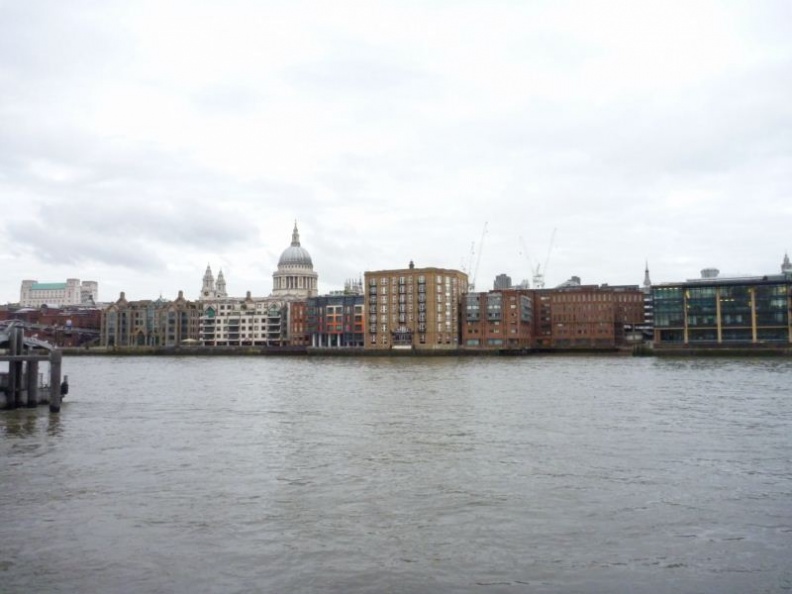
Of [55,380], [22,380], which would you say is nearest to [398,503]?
[55,380]

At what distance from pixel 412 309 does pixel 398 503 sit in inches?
6119

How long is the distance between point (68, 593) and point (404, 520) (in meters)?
7.95

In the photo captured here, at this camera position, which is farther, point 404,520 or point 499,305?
point 499,305

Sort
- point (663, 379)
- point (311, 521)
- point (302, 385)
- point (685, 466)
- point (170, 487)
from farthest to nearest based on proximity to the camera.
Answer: point (663, 379)
point (302, 385)
point (685, 466)
point (170, 487)
point (311, 521)

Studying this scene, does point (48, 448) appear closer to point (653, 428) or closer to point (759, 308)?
point (653, 428)

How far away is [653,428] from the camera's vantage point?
3603cm

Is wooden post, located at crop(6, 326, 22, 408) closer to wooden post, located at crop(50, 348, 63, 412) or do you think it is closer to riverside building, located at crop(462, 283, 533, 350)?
wooden post, located at crop(50, 348, 63, 412)

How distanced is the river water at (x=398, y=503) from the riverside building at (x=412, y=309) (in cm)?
13211

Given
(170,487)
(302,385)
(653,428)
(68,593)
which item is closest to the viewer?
(68,593)

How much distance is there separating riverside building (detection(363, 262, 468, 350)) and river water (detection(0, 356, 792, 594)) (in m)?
132

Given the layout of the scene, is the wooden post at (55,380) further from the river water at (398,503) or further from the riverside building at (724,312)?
the riverside building at (724,312)

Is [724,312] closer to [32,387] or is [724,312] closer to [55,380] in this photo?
[32,387]

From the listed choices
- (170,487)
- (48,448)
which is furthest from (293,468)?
(48,448)

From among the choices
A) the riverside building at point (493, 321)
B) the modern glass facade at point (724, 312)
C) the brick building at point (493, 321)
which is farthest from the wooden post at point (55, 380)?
the brick building at point (493, 321)
